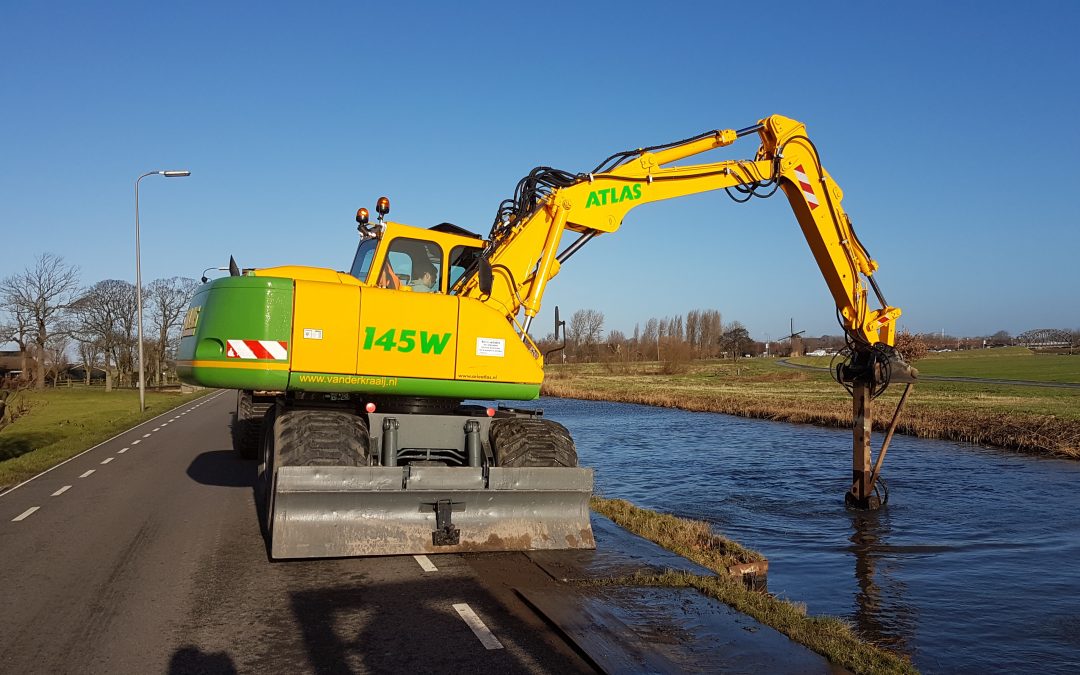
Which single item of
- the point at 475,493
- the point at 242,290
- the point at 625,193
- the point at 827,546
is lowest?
the point at 827,546

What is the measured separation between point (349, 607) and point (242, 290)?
321 centimetres

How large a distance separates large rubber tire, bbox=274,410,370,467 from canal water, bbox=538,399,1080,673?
4.80 metres

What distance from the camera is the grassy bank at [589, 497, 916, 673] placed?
18.9 ft

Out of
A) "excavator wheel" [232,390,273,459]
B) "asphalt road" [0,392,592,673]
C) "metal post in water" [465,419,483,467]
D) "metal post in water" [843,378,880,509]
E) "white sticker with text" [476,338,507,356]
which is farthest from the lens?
"excavator wheel" [232,390,273,459]

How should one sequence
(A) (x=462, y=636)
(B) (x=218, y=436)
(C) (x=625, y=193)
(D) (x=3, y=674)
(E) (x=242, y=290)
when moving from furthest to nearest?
A: (B) (x=218, y=436) → (C) (x=625, y=193) → (E) (x=242, y=290) → (A) (x=462, y=636) → (D) (x=3, y=674)

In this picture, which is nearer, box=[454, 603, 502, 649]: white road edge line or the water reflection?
box=[454, 603, 502, 649]: white road edge line

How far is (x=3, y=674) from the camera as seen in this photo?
509 centimetres

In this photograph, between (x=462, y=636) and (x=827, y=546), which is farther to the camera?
(x=827, y=546)

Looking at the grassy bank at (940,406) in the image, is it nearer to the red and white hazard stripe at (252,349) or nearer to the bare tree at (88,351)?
the red and white hazard stripe at (252,349)

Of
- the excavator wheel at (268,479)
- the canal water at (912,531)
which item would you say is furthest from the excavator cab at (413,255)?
the canal water at (912,531)

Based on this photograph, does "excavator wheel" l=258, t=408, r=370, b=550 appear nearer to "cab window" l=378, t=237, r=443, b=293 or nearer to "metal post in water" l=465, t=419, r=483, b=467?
"metal post in water" l=465, t=419, r=483, b=467

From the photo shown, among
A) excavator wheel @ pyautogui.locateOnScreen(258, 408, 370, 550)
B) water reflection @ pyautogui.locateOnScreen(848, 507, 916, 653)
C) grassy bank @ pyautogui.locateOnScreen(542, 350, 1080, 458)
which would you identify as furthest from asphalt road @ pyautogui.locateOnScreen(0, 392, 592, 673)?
grassy bank @ pyautogui.locateOnScreen(542, 350, 1080, 458)

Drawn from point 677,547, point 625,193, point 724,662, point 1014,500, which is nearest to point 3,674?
point 724,662

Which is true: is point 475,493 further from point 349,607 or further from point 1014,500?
point 1014,500
